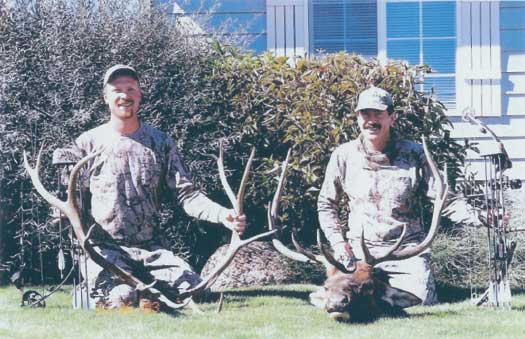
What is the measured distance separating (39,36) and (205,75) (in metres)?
1.48

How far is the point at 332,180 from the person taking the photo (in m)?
9.10

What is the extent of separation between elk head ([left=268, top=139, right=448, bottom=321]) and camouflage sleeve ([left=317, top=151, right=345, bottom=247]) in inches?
15.3

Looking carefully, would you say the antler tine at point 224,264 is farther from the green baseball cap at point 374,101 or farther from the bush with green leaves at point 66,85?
the bush with green leaves at point 66,85

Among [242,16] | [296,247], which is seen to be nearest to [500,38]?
[242,16]

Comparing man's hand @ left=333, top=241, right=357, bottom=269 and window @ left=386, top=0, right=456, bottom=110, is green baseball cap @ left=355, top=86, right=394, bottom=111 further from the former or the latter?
window @ left=386, top=0, right=456, bottom=110

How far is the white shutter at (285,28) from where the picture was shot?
1516 cm

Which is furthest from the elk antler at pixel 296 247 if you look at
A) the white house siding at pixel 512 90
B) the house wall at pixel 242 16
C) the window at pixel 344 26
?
the window at pixel 344 26

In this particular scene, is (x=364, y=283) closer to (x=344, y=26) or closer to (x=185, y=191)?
(x=185, y=191)

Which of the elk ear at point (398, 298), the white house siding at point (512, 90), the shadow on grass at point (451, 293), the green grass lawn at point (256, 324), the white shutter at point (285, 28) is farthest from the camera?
the white shutter at point (285, 28)

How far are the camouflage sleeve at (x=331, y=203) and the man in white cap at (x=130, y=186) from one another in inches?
31.1

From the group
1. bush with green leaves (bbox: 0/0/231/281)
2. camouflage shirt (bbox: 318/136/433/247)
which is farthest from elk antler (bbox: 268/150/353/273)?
bush with green leaves (bbox: 0/0/231/281)

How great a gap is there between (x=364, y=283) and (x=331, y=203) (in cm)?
111

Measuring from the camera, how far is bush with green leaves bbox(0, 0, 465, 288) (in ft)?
36.5

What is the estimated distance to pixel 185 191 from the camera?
8891mm
